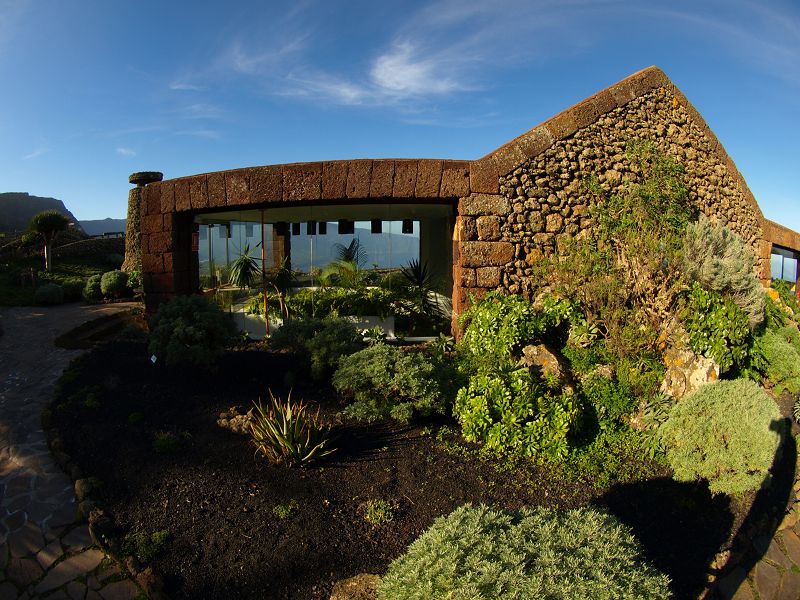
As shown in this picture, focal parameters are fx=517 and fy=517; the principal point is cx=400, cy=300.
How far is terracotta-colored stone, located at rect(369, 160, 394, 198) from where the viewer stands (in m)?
8.34

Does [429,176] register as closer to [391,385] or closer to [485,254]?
[485,254]

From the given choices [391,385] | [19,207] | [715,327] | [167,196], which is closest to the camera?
[391,385]

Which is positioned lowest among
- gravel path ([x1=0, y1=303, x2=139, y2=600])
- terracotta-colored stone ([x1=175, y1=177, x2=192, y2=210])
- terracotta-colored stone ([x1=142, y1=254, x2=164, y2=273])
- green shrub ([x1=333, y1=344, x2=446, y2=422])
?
gravel path ([x1=0, y1=303, x2=139, y2=600])

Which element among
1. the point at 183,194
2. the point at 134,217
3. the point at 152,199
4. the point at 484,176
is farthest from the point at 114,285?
the point at 484,176

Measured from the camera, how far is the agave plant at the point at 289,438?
5008mm

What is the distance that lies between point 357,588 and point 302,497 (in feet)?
3.87

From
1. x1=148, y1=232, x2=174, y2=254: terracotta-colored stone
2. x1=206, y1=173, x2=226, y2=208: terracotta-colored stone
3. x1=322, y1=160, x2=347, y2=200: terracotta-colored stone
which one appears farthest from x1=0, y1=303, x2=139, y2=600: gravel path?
x1=322, y1=160, x2=347, y2=200: terracotta-colored stone

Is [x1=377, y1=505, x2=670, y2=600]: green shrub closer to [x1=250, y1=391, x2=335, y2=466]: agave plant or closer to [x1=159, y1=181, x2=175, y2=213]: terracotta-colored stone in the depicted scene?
[x1=250, y1=391, x2=335, y2=466]: agave plant

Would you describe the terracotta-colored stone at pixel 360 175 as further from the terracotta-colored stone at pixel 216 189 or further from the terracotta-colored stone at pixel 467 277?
the terracotta-colored stone at pixel 216 189

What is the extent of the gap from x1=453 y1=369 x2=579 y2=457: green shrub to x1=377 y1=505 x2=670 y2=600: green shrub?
6.92 feet

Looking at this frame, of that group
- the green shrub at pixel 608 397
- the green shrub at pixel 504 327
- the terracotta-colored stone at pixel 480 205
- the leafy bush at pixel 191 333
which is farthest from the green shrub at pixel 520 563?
the terracotta-colored stone at pixel 480 205

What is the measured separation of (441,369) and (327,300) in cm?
396

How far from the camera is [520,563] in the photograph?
2818 millimetres

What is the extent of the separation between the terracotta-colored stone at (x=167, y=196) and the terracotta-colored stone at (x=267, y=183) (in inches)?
65.1
